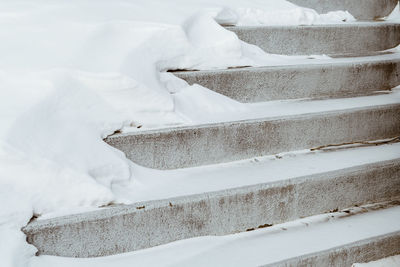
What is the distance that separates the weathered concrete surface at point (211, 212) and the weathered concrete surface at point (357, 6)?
1453 millimetres

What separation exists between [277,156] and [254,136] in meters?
0.15

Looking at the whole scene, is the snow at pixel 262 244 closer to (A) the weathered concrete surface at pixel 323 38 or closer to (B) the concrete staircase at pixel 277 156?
(B) the concrete staircase at pixel 277 156

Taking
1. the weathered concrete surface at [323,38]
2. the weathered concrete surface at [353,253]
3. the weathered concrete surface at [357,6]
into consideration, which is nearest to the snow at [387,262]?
the weathered concrete surface at [353,253]

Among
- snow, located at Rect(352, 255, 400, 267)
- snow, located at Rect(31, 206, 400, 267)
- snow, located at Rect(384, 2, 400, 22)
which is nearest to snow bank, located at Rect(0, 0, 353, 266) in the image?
snow, located at Rect(31, 206, 400, 267)

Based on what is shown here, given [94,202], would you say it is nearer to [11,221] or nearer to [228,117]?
[11,221]

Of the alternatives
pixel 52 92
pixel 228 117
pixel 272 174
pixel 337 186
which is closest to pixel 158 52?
pixel 228 117

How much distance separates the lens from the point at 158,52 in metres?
2.15

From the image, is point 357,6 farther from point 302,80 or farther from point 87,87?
point 87,87

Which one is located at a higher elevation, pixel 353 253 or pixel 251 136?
pixel 251 136

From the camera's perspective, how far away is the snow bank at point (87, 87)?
1501 mm

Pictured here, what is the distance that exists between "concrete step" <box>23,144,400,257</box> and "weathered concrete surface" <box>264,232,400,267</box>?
0.22 metres

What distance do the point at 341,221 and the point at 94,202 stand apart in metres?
1.00

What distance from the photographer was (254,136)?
79.5 inches

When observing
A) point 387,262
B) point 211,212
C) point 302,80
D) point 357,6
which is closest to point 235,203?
point 211,212
